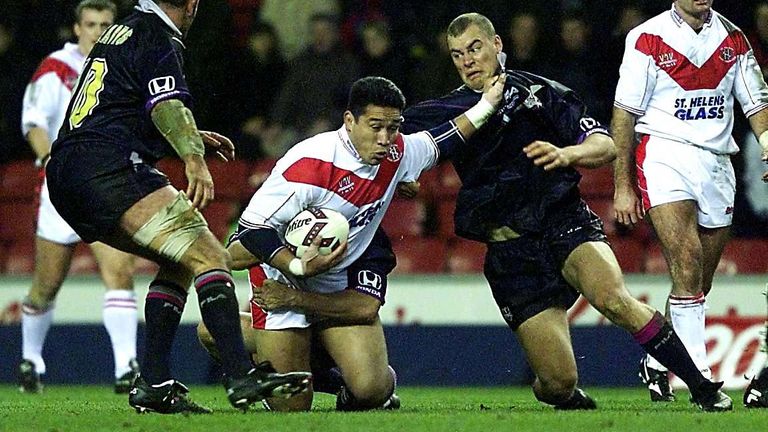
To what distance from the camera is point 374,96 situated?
7.09m

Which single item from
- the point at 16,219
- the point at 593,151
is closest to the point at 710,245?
the point at 593,151

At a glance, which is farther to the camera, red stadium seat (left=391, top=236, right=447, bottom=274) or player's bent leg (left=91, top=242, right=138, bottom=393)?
red stadium seat (left=391, top=236, right=447, bottom=274)

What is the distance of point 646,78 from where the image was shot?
809cm

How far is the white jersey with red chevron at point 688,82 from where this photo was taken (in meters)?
8.09

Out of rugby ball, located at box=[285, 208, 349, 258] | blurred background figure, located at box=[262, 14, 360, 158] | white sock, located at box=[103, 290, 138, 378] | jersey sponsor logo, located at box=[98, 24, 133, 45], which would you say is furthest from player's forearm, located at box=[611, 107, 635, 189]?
blurred background figure, located at box=[262, 14, 360, 158]

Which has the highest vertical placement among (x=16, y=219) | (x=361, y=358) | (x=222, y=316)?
(x=222, y=316)

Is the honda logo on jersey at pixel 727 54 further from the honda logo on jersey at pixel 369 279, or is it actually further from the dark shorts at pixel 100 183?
the dark shorts at pixel 100 183

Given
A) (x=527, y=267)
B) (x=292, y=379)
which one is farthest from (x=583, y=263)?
(x=292, y=379)

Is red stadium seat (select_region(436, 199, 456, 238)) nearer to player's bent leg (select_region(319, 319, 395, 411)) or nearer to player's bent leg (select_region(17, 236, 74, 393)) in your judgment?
player's bent leg (select_region(17, 236, 74, 393))

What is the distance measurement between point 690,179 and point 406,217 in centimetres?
467

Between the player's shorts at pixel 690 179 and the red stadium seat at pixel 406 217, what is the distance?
4.36m

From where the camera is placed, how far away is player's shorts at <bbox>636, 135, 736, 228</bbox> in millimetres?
8023

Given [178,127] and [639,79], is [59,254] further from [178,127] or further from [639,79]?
[639,79]

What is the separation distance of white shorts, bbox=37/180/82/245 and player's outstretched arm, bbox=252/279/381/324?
326 centimetres
